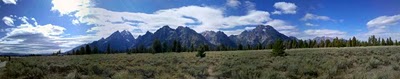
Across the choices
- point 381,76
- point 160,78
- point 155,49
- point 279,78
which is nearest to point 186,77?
point 160,78

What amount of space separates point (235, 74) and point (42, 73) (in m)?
6.44

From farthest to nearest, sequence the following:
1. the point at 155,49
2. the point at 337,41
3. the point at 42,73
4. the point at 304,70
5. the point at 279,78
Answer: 1. the point at 337,41
2. the point at 155,49
3. the point at 304,70
4. the point at 279,78
5. the point at 42,73

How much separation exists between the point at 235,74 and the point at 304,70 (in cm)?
295

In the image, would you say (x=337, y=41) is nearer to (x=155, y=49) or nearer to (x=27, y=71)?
(x=155, y=49)

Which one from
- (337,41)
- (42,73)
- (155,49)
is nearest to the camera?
(42,73)

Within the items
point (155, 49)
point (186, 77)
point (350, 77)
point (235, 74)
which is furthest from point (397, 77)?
point (155, 49)

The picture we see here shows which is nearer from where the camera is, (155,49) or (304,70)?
(304,70)

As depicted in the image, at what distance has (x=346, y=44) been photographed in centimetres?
10681

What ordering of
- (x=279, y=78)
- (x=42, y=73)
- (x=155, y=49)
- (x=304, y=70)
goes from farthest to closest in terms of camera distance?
(x=155, y=49)
(x=304, y=70)
(x=279, y=78)
(x=42, y=73)

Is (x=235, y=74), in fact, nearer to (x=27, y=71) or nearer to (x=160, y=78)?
(x=160, y=78)

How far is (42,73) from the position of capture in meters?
11.0

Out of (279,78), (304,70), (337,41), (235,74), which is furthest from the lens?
(337,41)

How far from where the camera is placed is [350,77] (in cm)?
1222

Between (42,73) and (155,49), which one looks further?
(155,49)
